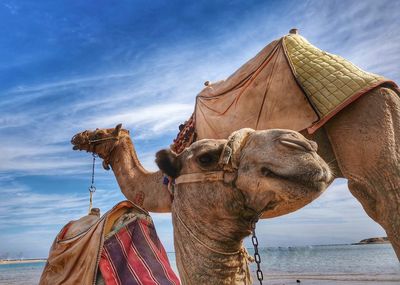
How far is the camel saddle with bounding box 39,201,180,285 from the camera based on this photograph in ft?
9.16

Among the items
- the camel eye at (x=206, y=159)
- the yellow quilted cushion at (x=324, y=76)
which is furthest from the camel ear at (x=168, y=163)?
the yellow quilted cushion at (x=324, y=76)

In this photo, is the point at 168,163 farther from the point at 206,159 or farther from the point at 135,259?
the point at 135,259

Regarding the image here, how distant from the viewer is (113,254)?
2896 millimetres

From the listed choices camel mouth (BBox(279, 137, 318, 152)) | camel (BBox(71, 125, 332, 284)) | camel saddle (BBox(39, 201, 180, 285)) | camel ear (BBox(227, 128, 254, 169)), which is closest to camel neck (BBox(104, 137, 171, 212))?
camel saddle (BBox(39, 201, 180, 285))

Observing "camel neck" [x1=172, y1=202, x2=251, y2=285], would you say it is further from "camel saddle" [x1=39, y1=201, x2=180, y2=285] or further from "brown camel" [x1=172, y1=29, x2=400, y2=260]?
"brown camel" [x1=172, y1=29, x2=400, y2=260]

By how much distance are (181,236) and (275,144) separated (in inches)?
27.9

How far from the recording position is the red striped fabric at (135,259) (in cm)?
277

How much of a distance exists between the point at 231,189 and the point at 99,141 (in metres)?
3.98

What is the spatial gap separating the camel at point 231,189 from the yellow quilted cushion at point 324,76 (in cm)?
154

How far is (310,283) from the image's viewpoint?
12.8m

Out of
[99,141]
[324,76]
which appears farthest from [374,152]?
[99,141]

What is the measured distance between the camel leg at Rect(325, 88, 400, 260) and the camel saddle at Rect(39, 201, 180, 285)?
1.58 metres

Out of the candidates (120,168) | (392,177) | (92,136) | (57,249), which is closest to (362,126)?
(392,177)

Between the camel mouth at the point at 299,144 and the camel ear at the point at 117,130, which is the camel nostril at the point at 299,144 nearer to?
the camel mouth at the point at 299,144
